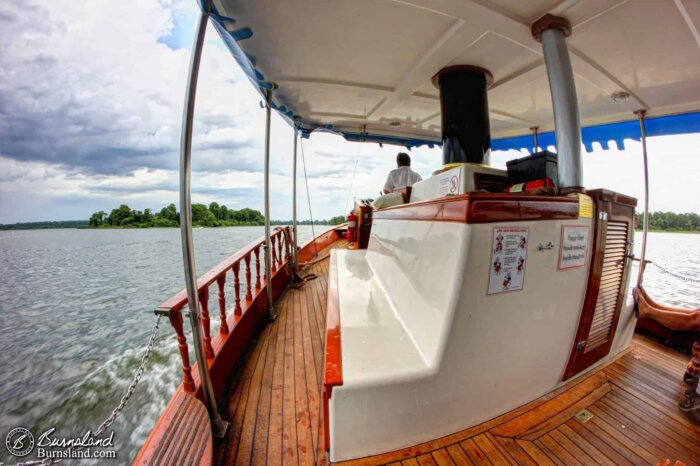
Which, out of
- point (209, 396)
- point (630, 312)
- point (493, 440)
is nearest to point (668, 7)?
point (630, 312)

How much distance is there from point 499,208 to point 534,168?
3.08 feet

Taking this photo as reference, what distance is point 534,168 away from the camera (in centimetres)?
177

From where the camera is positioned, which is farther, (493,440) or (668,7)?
(668,7)

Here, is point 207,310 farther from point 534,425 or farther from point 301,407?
point 534,425

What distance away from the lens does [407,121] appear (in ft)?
13.9

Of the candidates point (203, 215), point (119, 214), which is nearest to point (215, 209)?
point (203, 215)

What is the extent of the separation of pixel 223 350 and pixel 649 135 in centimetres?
577

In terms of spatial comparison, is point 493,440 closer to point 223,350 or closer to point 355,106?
point 223,350

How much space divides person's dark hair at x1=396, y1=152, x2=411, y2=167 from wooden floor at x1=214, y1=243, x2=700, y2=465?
3.26 metres

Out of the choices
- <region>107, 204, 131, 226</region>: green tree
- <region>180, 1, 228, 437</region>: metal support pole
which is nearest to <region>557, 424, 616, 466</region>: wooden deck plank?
<region>180, 1, 228, 437</region>: metal support pole

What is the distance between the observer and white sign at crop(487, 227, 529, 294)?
3.83 ft

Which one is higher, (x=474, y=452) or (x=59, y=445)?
(x=474, y=452)

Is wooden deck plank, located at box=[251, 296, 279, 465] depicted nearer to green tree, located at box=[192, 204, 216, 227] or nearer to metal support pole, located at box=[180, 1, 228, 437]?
metal support pole, located at box=[180, 1, 228, 437]

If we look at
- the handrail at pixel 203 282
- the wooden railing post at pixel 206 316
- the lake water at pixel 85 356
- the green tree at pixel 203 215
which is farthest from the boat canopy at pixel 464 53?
the green tree at pixel 203 215
